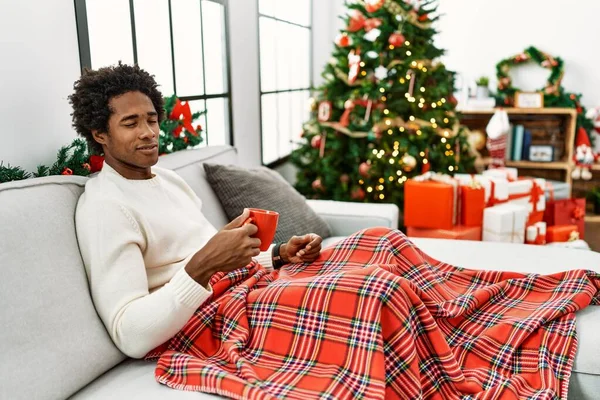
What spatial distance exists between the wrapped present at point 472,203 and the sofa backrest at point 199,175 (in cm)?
135

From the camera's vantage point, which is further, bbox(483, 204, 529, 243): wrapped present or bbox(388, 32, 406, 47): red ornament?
bbox(388, 32, 406, 47): red ornament

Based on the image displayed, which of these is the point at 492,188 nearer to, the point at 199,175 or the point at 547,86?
the point at 199,175

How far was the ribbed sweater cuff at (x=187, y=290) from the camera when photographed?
1.19 m

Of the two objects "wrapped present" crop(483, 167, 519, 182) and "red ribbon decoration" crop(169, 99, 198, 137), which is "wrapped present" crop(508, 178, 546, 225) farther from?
"red ribbon decoration" crop(169, 99, 198, 137)

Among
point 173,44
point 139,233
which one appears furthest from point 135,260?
point 173,44

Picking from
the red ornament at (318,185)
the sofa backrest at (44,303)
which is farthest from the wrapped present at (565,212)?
the sofa backrest at (44,303)

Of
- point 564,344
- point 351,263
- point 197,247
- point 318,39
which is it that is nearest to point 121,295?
point 197,247

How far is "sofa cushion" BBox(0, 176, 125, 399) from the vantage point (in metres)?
1.07

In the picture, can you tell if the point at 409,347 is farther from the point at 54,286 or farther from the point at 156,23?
the point at 156,23

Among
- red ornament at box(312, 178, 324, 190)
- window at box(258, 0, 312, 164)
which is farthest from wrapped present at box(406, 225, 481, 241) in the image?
window at box(258, 0, 312, 164)

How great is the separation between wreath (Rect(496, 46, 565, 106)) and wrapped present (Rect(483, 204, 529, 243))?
1802 millimetres

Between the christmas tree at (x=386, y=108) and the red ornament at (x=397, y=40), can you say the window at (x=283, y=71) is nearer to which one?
the christmas tree at (x=386, y=108)

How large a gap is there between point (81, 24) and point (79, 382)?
119 centimetres

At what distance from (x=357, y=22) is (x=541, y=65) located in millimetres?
1788
